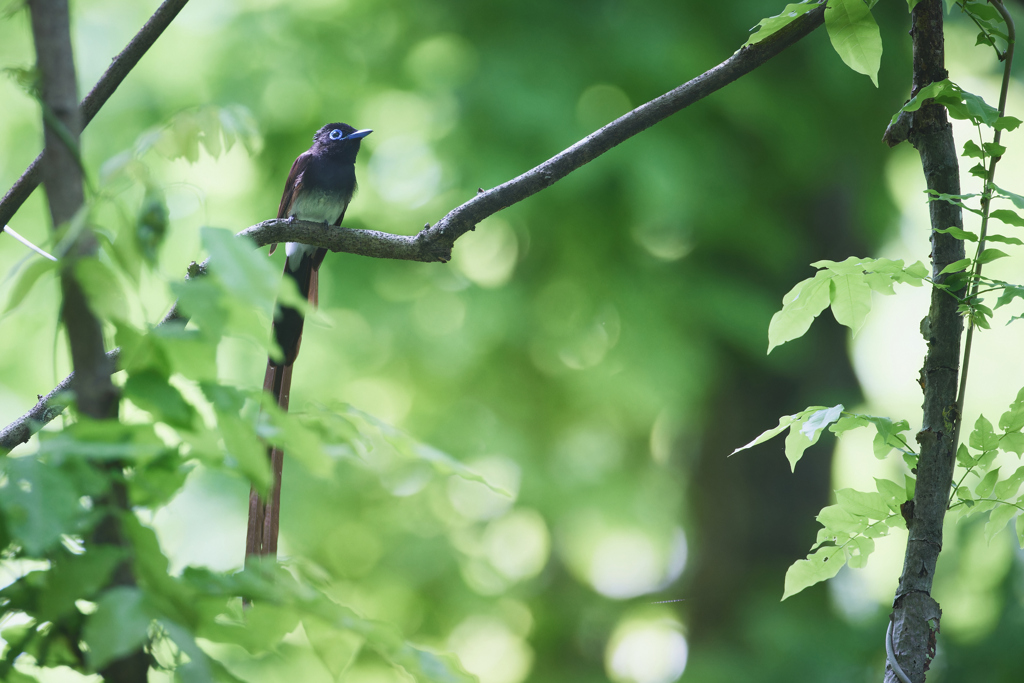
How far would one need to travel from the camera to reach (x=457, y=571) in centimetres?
368

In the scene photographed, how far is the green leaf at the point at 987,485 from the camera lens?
32.5 inches

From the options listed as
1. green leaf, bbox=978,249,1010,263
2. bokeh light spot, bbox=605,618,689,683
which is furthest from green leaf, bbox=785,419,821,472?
bokeh light spot, bbox=605,618,689,683

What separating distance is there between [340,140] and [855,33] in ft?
4.42

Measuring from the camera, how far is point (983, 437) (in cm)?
82

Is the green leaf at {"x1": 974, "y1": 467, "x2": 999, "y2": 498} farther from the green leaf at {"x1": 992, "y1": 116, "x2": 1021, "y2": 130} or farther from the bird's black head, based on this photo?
the bird's black head

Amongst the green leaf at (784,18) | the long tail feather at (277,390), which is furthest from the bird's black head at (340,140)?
the green leaf at (784,18)

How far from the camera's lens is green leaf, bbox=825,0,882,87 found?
2.71 ft

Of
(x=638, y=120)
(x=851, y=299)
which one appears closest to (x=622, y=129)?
(x=638, y=120)

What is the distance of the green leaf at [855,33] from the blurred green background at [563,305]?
177 centimetres

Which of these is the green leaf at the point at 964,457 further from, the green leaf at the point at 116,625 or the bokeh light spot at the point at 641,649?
the bokeh light spot at the point at 641,649

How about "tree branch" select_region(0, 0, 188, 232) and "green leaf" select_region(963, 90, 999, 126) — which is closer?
"green leaf" select_region(963, 90, 999, 126)

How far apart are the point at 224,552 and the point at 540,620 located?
161 centimetres

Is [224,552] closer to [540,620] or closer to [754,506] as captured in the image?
[540,620]

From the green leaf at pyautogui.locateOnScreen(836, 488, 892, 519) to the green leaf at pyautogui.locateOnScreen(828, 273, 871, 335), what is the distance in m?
0.18
